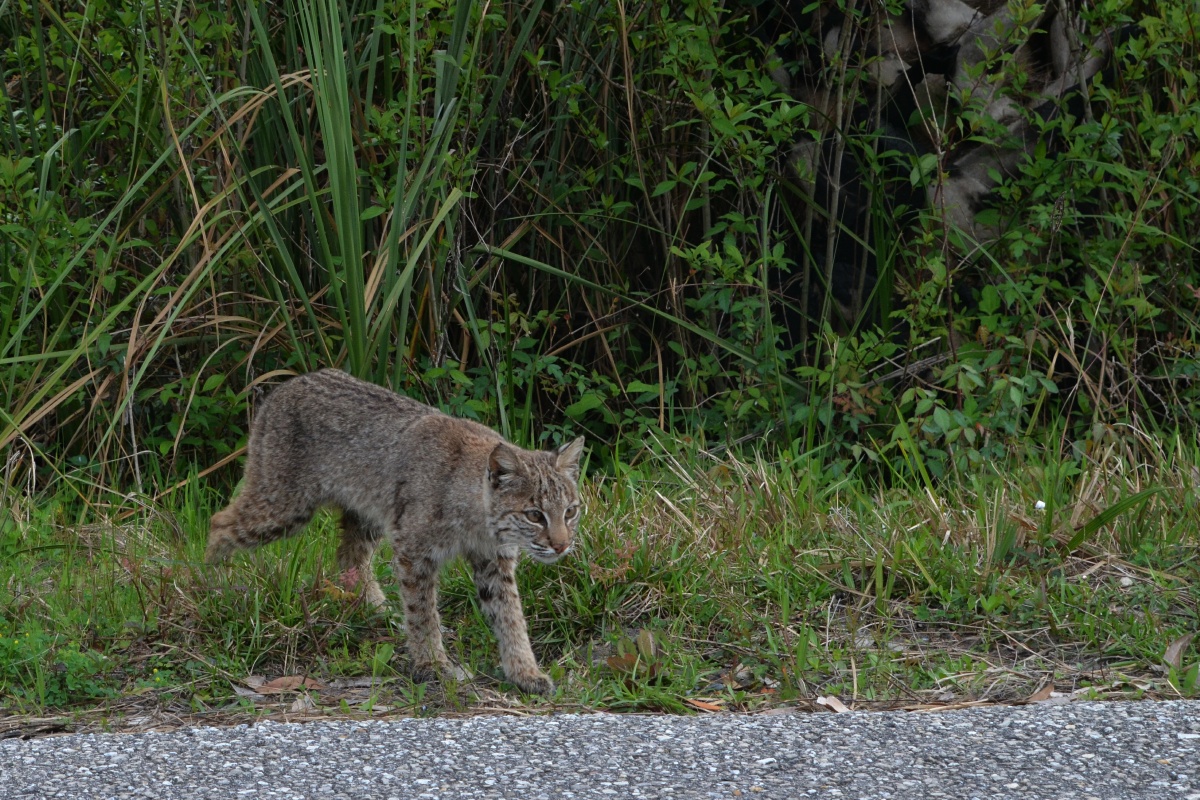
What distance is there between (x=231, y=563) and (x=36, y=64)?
3.58m

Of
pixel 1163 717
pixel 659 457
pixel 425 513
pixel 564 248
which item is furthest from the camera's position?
pixel 564 248

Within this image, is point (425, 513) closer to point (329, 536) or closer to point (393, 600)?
point (393, 600)

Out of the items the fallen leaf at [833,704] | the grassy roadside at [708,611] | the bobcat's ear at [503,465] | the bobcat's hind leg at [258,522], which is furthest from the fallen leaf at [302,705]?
the fallen leaf at [833,704]

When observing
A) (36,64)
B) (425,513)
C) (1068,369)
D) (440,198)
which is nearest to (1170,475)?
(1068,369)

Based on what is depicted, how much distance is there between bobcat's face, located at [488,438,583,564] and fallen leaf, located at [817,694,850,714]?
1060 mm

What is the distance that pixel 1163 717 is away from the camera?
4023 mm

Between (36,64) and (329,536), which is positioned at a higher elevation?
(36,64)

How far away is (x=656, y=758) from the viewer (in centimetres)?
380

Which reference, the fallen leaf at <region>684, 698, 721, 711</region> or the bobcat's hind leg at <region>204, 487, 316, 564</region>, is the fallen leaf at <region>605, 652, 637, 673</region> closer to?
the fallen leaf at <region>684, 698, 721, 711</region>

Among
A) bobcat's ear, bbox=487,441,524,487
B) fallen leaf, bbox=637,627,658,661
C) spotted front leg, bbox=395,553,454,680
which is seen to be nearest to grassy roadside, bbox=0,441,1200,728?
fallen leaf, bbox=637,627,658,661

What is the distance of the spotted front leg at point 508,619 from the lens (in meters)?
4.89

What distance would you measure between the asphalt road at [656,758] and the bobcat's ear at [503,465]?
1204 mm

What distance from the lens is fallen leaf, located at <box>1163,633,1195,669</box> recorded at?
4715 mm

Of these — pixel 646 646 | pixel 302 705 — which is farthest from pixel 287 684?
pixel 646 646
